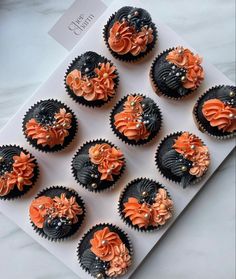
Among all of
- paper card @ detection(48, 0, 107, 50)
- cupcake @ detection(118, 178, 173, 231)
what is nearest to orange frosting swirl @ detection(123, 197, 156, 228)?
cupcake @ detection(118, 178, 173, 231)

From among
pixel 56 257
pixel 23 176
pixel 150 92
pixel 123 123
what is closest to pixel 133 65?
pixel 150 92

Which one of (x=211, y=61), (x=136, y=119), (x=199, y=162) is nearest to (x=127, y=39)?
(x=136, y=119)

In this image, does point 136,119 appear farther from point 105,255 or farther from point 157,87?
point 105,255

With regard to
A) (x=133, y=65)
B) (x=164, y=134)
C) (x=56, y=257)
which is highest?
(x=133, y=65)

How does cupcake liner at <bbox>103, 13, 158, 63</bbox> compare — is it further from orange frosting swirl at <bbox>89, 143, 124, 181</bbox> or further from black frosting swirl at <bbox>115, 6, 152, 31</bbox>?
orange frosting swirl at <bbox>89, 143, 124, 181</bbox>

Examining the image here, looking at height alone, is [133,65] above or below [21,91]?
above

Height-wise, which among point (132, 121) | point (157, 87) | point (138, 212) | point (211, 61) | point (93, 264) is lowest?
point (93, 264)

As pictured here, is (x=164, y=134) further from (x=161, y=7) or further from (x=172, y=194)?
(x=161, y=7)

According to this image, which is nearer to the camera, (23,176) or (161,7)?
(23,176)
